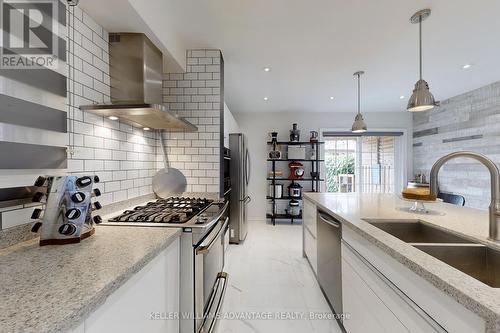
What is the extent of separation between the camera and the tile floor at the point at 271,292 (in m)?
1.70

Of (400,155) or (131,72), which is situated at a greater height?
(131,72)

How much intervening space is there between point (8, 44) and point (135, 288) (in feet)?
3.76

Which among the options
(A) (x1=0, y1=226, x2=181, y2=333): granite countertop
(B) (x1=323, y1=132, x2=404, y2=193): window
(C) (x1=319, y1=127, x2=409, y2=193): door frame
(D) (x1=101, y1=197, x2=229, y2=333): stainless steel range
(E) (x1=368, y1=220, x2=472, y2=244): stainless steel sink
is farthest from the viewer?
(B) (x1=323, y1=132, x2=404, y2=193): window

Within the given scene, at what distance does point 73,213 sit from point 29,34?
2.80ft

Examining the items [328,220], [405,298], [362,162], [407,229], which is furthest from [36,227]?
Result: [362,162]

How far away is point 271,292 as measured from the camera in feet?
6.95

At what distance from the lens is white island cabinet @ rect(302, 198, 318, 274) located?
89.6 inches

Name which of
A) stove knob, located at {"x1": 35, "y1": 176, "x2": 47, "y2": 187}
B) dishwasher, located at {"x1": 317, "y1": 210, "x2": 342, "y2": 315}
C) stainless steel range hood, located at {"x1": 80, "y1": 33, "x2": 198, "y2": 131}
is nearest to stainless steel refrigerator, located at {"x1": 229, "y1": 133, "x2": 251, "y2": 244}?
dishwasher, located at {"x1": 317, "y1": 210, "x2": 342, "y2": 315}

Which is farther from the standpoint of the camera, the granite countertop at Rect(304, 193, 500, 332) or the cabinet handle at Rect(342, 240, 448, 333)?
the cabinet handle at Rect(342, 240, 448, 333)

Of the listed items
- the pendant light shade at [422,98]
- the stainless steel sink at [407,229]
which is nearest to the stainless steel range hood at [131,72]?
the stainless steel sink at [407,229]

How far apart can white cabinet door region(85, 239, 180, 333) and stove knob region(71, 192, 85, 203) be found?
1.42ft

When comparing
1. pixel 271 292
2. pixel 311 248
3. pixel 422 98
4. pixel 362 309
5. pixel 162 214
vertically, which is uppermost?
pixel 422 98

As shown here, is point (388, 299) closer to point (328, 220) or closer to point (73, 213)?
point (328, 220)

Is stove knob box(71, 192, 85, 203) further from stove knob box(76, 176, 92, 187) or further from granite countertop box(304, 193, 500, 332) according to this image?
granite countertop box(304, 193, 500, 332)
